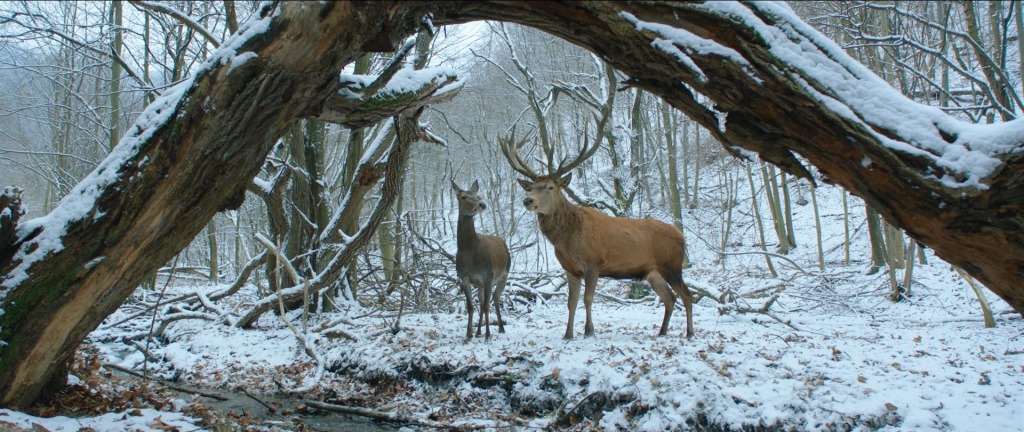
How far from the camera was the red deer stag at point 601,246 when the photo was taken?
7113 mm

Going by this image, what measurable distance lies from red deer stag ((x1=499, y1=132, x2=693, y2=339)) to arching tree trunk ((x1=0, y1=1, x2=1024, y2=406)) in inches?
156

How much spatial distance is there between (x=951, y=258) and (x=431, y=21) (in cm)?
265

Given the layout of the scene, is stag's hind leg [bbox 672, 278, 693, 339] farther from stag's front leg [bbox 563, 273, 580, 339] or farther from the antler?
the antler

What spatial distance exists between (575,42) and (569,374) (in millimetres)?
3328

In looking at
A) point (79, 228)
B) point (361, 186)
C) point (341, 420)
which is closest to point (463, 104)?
point (361, 186)

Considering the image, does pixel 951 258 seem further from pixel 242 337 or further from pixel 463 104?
pixel 463 104

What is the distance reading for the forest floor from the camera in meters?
4.32

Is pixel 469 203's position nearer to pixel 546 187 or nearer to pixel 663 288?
pixel 546 187

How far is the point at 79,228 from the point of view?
3.15 metres

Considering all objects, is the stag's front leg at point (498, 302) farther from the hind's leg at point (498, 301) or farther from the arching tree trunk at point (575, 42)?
the arching tree trunk at point (575, 42)

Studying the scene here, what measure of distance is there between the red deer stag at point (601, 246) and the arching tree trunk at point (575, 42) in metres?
3.96

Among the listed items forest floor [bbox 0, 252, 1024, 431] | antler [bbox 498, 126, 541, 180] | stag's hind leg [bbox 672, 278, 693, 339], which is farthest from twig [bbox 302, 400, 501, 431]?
antler [bbox 498, 126, 541, 180]

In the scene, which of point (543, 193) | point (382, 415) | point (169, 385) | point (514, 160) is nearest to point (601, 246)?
point (543, 193)

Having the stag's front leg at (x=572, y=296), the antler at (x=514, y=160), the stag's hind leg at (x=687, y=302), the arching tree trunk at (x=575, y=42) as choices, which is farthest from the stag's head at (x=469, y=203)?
the arching tree trunk at (x=575, y=42)
